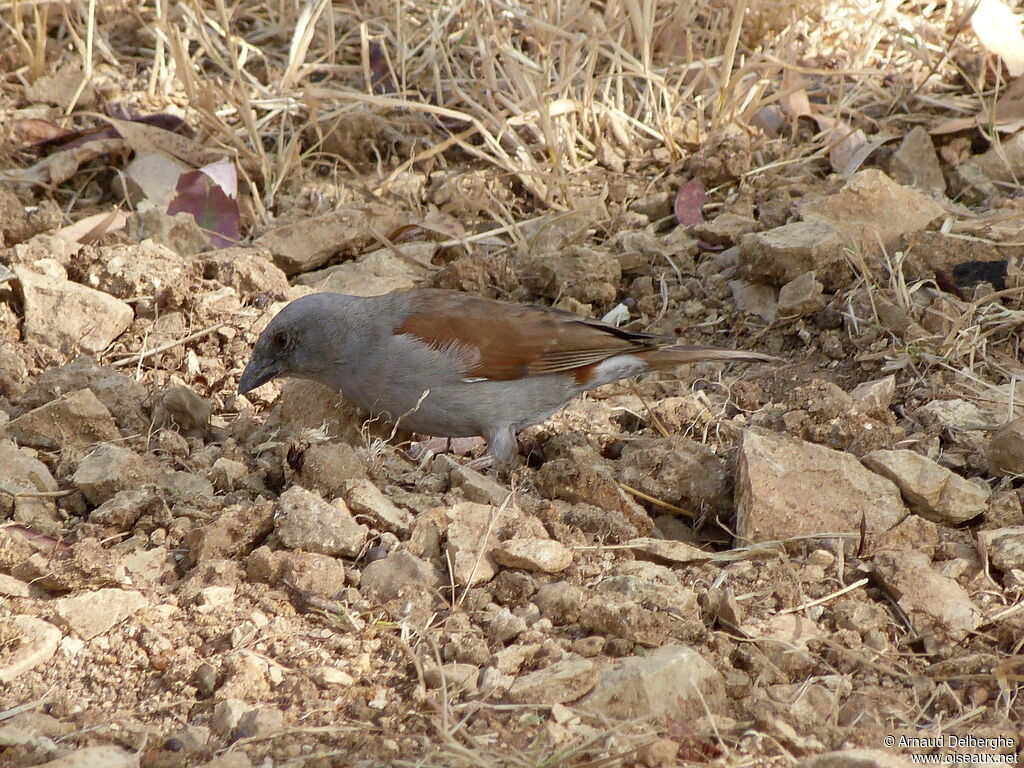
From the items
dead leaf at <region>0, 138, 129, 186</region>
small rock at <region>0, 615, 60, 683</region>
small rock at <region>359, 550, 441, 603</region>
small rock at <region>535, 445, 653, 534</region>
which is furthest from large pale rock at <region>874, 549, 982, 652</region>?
dead leaf at <region>0, 138, 129, 186</region>

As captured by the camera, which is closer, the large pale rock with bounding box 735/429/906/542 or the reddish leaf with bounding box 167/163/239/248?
the large pale rock with bounding box 735/429/906/542

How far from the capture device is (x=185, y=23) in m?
7.60

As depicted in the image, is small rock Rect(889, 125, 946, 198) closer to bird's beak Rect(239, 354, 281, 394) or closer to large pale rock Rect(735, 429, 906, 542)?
large pale rock Rect(735, 429, 906, 542)

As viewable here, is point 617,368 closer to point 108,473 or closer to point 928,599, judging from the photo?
point 928,599

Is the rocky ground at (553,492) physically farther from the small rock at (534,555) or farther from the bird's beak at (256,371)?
the bird's beak at (256,371)

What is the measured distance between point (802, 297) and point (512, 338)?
1.46 meters

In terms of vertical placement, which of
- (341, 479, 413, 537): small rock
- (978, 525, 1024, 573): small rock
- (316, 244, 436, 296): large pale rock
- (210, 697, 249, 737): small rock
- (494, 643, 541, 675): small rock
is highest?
(978, 525, 1024, 573): small rock

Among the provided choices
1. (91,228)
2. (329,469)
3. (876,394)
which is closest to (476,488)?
Answer: (329,469)

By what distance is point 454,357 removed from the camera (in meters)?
5.26

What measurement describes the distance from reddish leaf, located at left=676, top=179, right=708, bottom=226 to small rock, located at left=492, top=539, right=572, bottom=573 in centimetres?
330

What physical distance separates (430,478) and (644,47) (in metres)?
3.44

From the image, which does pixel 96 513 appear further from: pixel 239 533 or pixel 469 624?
pixel 469 624

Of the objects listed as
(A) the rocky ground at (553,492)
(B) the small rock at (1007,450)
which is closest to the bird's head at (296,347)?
(A) the rocky ground at (553,492)

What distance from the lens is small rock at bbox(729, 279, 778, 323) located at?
5.87 meters
